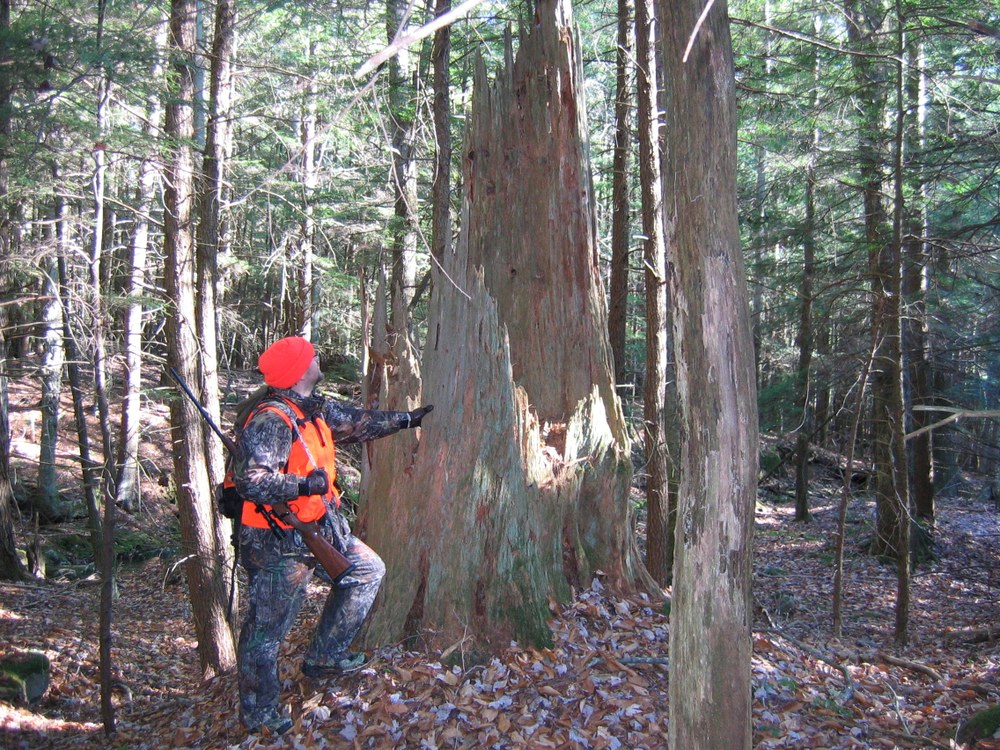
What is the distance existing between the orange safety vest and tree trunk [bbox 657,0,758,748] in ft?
8.61

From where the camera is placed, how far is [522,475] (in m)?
6.06

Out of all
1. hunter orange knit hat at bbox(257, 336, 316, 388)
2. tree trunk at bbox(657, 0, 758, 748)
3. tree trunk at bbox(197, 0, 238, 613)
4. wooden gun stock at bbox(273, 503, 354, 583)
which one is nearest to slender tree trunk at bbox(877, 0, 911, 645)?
tree trunk at bbox(657, 0, 758, 748)

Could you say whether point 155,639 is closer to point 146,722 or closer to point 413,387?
point 146,722

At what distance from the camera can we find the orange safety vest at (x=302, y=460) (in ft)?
17.0

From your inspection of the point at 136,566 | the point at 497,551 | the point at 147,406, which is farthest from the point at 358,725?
the point at 147,406

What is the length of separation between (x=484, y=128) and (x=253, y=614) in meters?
4.20

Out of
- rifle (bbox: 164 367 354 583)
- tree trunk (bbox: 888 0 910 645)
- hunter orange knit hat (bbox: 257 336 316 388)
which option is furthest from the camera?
tree trunk (bbox: 888 0 910 645)

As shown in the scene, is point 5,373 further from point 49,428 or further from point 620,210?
point 620,210

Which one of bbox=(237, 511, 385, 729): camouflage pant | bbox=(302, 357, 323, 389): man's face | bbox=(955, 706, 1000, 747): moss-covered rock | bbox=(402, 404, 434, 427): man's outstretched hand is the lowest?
bbox=(955, 706, 1000, 747): moss-covered rock

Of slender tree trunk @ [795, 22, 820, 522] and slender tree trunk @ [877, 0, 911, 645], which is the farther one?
slender tree trunk @ [795, 22, 820, 522]

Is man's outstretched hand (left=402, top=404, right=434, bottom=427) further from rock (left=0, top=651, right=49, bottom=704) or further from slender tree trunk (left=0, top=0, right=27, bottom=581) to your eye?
rock (left=0, top=651, right=49, bottom=704)

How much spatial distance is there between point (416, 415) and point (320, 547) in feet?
4.10

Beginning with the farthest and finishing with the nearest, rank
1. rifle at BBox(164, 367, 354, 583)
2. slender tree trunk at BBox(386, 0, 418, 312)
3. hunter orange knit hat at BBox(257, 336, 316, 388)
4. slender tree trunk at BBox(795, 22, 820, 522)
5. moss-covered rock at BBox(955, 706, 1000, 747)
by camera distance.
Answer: slender tree trunk at BBox(795, 22, 820, 522) < slender tree trunk at BBox(386, 0, 418, 312) < hunter orange knit hat at BBox(257, 336, 316, 388) < rifle at BBox(164, 367, 354, 583) < moss-covered rock at BBox(955, 706, 1000, 747)

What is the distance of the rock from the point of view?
9.02 meters
